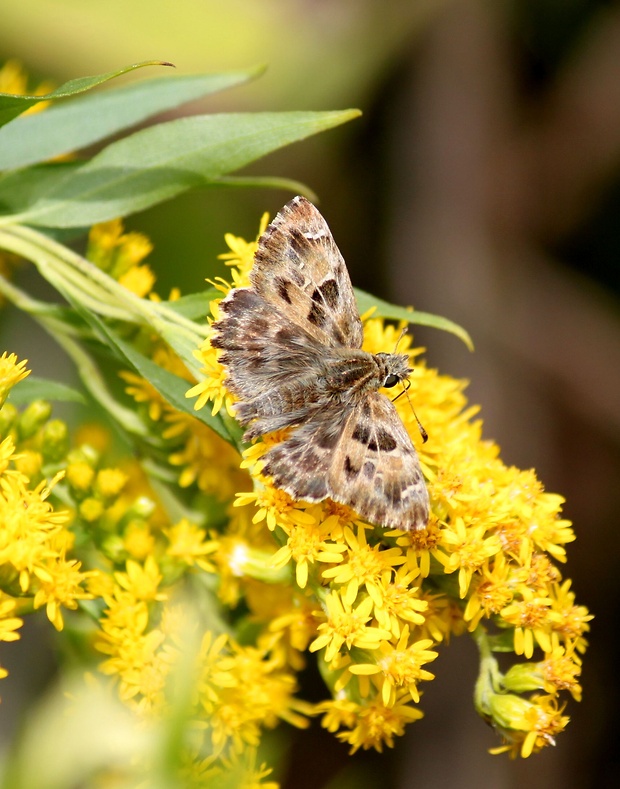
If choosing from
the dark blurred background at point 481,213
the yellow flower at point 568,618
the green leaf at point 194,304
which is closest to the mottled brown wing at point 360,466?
the green leaf at point 194,304

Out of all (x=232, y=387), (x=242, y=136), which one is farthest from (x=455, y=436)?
(x=242, y=136)

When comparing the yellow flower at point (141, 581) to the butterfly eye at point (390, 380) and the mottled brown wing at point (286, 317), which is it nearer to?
the mottled brown wing at point (286, 317)

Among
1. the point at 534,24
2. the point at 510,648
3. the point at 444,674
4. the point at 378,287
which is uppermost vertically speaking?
the point at 534,24

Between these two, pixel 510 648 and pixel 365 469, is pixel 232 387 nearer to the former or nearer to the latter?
pixel 365 469

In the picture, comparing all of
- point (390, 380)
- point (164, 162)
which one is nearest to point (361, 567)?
point (390, 380)

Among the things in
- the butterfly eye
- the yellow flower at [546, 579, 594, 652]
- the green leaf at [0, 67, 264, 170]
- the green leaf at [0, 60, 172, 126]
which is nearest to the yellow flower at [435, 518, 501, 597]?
the yellow flower at [546, 579, 594, 652]

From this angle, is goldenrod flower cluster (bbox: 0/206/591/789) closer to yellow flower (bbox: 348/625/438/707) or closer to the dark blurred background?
yellow flower (bbox: 348/625/438/707)
